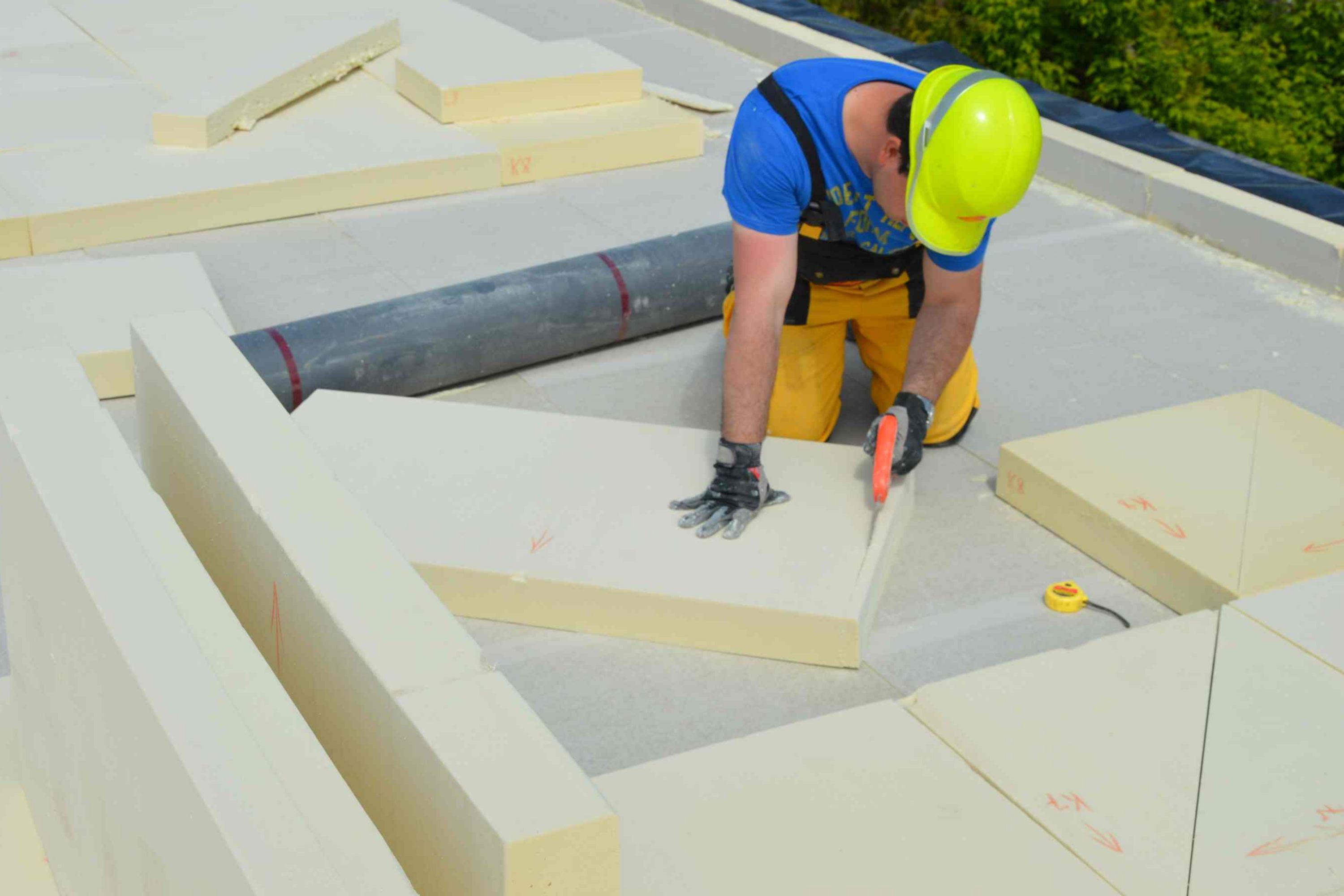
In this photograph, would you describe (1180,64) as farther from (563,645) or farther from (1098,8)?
(563,645)

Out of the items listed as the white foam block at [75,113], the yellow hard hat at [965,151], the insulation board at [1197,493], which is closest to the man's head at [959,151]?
the yellow hard hat at [965,151]

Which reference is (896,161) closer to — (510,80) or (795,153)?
(795,153)

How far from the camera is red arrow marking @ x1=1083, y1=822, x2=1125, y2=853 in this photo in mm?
2432

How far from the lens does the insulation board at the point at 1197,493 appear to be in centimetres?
335

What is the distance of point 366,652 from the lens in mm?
1739

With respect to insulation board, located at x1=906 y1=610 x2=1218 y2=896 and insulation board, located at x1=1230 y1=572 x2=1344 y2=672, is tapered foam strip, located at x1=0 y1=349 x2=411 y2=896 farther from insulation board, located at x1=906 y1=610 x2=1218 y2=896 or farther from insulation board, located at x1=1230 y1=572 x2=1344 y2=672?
insulation board, located at x1=1230 y1=572 x2=1344 y2=672

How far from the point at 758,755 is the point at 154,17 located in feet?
20.9

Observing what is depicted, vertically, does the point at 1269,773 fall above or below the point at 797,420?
above

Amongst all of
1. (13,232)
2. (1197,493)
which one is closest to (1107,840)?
(1197,493)

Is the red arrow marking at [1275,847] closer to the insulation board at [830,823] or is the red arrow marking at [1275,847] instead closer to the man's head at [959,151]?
the insulation board at [830,823]

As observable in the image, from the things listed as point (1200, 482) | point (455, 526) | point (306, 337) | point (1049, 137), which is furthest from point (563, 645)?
point (1049, 137)

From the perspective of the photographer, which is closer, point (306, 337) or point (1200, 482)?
point (1200, 482)

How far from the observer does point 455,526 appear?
338 centimetres

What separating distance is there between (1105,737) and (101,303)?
3.35m
